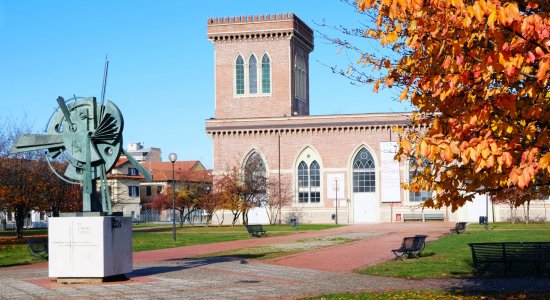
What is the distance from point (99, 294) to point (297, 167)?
171ft

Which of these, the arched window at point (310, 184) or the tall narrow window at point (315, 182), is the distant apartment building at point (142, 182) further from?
the tall narrow window at point (315, 182)

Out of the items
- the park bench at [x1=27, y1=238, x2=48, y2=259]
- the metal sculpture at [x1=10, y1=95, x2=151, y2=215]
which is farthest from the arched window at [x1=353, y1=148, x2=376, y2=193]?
the metal sculpture at [x1=10, y1=95, x2=151, y2=215]

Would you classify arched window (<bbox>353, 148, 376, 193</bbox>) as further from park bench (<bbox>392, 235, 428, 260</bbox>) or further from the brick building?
park bench (<bbox>392, 235, 428, 260</bbox>)

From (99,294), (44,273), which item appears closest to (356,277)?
(99,294)

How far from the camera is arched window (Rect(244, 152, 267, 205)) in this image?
209 ft

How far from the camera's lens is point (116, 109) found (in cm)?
1861

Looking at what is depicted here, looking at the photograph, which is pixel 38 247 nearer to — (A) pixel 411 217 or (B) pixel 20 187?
(B) pixel 20 187

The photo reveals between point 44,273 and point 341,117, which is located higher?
point 341,117

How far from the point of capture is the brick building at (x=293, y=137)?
65.6 m

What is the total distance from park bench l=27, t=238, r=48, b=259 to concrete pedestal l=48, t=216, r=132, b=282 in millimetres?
9224

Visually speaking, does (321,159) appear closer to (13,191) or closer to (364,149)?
(364,149)

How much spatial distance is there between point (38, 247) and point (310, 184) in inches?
1644

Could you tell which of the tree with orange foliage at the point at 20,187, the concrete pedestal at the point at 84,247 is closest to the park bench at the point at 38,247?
the concrete pedestal at the point at 84,247

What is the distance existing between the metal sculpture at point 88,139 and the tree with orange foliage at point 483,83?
10.5 metres
